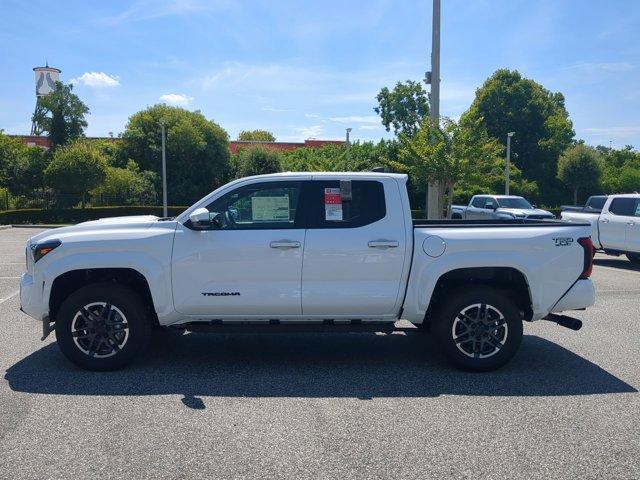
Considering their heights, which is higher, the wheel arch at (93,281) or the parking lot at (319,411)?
the wheel arch at (93,281)

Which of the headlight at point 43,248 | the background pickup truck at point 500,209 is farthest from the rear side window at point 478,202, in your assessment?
the headlight at point 43,248

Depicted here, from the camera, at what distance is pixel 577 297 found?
5.86 m

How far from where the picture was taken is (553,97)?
6675 cm

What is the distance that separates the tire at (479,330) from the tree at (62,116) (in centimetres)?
4721

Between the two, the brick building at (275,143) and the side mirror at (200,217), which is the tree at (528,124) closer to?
the brick building at (275,143)

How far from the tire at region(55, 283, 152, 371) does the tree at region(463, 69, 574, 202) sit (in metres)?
52.9

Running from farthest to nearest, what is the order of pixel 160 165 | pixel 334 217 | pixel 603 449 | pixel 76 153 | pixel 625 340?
pixel 160 165 → pixel 76 153 → pixel 625 340 → pixel 334 217 → pixel 603 449

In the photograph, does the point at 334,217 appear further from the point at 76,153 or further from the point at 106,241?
the point at 76,153

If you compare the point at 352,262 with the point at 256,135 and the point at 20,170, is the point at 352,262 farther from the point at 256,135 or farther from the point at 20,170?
the point at 256,135

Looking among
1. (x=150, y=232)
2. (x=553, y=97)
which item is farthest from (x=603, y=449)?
(x=553, y=97)

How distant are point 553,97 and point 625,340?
2601 inches

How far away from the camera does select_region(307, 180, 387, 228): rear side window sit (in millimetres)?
5840

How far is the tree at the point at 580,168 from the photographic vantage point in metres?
48.6

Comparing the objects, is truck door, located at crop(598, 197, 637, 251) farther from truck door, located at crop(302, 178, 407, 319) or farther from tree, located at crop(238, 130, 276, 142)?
tree, located at crop(238, 130, 276, 142)
